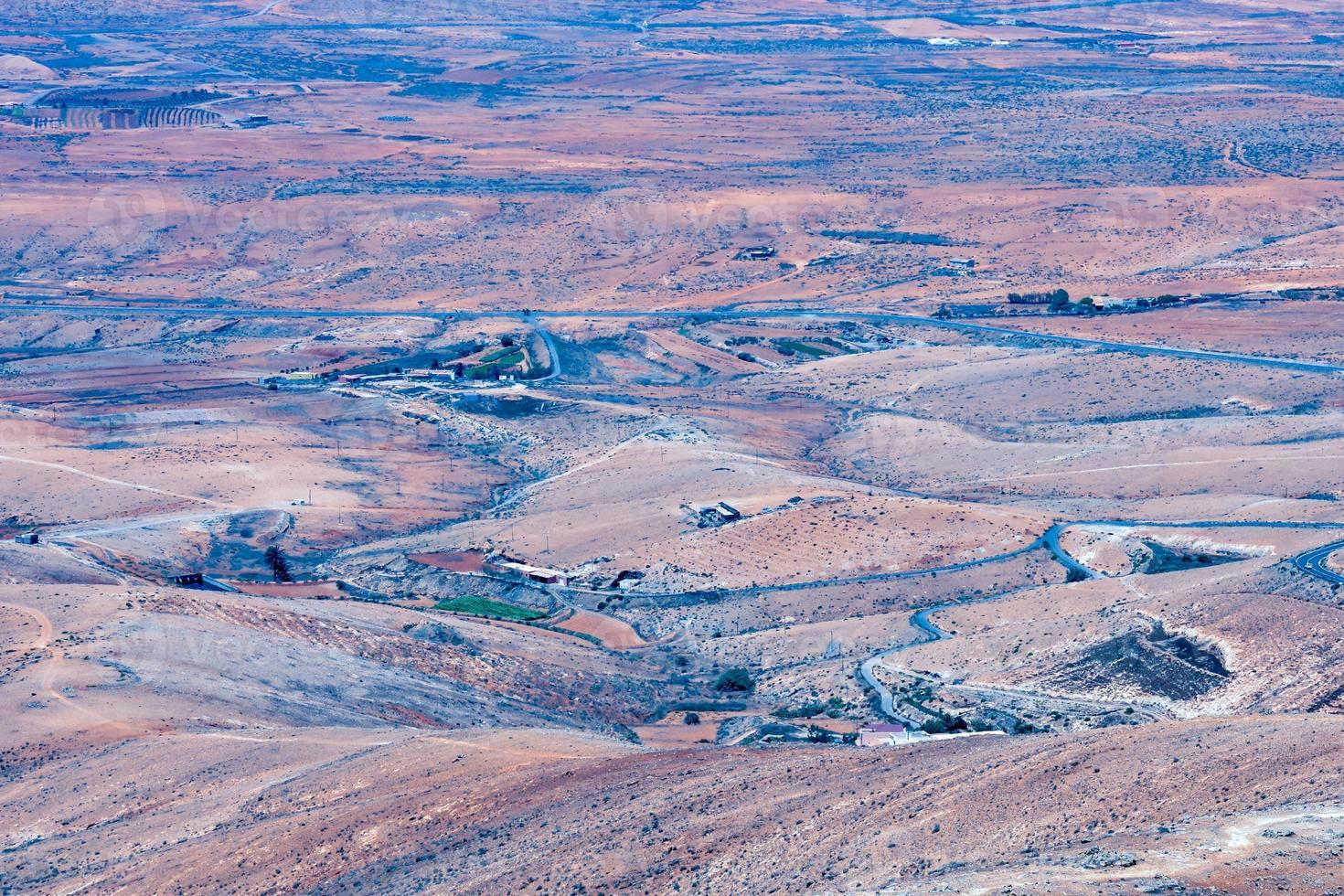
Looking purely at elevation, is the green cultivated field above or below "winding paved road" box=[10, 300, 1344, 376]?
above

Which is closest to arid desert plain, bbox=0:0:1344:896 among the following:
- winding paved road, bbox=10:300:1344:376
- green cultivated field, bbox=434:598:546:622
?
green cultivated field, bbox=434:598:546:622

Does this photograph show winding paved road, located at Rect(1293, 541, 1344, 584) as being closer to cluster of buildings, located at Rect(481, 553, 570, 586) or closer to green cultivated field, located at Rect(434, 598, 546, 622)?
green cultivated field, located at Rect(434, 598, 546, 622)

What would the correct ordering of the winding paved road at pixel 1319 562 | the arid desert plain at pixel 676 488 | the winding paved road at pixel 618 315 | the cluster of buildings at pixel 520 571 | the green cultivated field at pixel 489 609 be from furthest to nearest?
1. the winding paved road at pixel 618 315
2. the cluster of buildings at pixel 520 571
3. the green cultivated field at pixel 489 609
4. the winding paved road at pixel 1319 562
5. the arid desert plain at pixel 676 488

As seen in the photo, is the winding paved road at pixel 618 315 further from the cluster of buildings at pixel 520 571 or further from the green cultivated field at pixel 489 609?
the green cultivated field at pixel 489 609

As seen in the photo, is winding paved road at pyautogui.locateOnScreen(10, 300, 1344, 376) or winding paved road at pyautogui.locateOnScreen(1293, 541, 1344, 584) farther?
winding paved road at pyautogui.locateOnScreen(10, 300, 1344, 376)

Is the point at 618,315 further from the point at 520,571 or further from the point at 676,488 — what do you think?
the point at 520,571

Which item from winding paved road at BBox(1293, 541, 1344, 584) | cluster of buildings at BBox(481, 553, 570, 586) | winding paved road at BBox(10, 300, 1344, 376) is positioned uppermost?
winding paved road at BBox(1293, 541, 1344, 584)

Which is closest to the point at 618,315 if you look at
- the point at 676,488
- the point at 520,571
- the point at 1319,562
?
the point at 676,488

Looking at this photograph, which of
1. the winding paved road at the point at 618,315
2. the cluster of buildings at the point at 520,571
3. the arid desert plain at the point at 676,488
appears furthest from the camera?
the winding paved road at the point at 618,315

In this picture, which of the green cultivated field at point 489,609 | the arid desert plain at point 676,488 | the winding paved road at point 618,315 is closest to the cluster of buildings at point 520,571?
the arid desert plain at point 676,488
